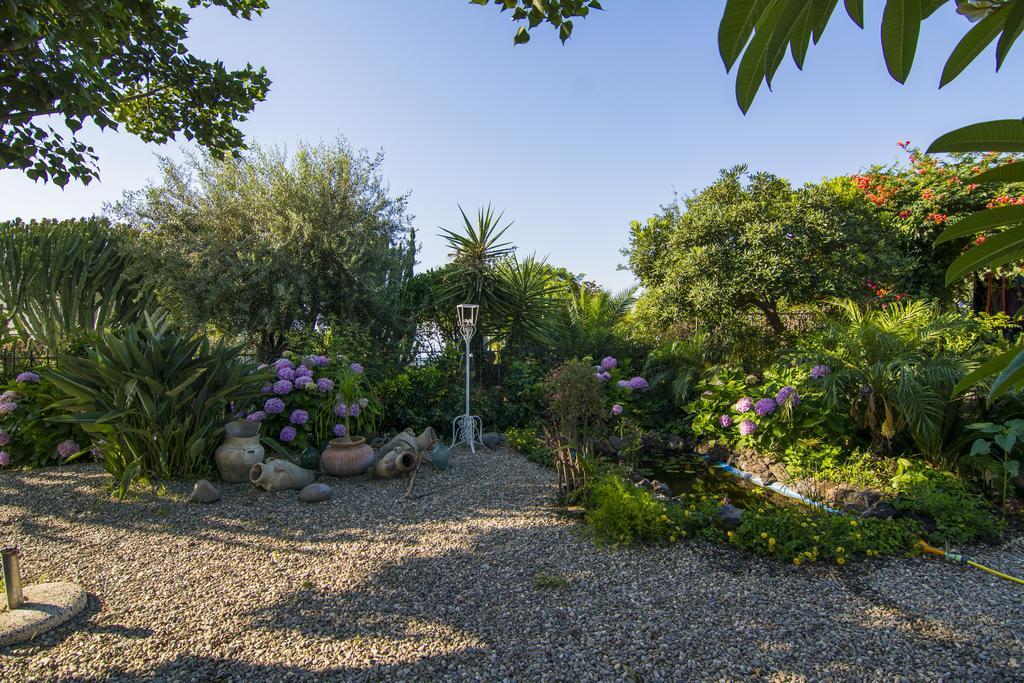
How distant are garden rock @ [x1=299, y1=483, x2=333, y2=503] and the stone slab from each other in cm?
167

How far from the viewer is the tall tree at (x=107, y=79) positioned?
3750 millimetres

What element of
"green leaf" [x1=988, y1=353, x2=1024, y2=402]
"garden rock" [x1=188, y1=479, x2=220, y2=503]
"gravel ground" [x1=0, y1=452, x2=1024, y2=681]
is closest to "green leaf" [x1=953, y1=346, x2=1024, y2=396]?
"green leaf" [x1=988, y1=353, x2=1024, y2=402]

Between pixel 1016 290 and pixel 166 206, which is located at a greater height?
pixel 166 206

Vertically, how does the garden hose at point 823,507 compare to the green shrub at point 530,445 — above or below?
below

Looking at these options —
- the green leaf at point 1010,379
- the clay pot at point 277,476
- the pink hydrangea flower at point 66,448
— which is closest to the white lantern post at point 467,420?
the clay pot at point 277,476

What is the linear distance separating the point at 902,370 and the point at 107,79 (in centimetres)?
736

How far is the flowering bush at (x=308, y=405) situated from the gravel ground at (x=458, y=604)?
51.2 inches

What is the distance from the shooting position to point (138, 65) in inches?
215

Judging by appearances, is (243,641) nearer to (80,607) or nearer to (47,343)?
(80,607)

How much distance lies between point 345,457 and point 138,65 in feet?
13.5

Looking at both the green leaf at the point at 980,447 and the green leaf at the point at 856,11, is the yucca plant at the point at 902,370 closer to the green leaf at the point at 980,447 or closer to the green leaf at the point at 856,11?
the green leaf at the point at 980,447

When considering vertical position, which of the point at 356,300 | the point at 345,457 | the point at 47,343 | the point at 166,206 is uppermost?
the point at 166,206

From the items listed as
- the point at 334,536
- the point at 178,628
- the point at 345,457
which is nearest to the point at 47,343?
the point at 345,457

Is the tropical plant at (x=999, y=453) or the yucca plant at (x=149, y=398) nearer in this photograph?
the tropical plant at (x=999, y=453)
